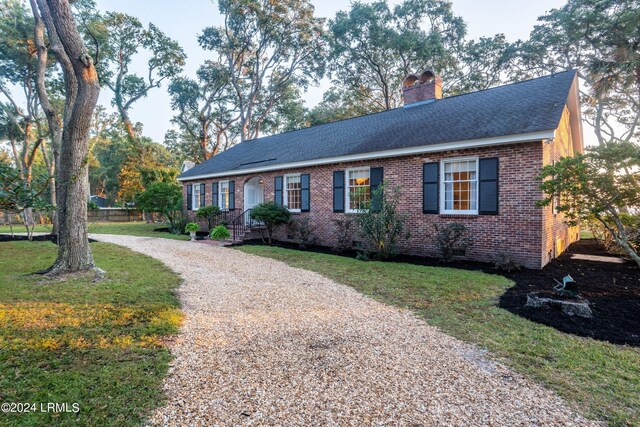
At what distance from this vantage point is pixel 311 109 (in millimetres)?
29188

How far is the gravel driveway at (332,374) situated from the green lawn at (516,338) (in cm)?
27

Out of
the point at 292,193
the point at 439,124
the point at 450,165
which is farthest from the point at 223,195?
the point at 450,165

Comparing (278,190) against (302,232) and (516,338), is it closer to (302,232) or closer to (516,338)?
(302,232)

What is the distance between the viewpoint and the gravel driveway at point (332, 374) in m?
2.40

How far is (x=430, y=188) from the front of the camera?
9281mm

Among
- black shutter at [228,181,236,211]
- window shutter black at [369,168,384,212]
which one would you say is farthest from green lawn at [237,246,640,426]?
black shutter at [228,181,236,211]

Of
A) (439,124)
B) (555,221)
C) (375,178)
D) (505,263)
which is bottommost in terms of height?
(505,263)

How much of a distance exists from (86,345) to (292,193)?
1033 cm

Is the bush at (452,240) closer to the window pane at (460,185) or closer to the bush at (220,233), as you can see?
the window pane at (460,185)

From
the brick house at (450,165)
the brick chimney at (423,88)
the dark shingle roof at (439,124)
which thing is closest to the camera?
the brick house at (450,165)

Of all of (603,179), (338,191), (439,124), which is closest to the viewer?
(603,179)

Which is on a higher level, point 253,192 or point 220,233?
point 253,192

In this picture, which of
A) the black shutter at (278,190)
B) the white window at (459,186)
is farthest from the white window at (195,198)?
the white window at (459,186)

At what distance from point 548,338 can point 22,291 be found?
7.52 metres
